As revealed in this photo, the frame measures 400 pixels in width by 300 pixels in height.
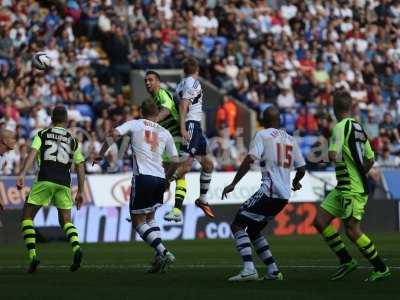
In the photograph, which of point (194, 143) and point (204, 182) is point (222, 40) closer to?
point (204, 182)

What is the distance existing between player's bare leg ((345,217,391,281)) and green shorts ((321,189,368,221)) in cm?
9

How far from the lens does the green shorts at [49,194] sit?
17.9 meters

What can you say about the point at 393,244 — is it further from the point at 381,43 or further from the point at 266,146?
the point at 381,43

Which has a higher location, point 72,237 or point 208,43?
point 208,43

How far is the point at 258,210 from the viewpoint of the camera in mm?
15461

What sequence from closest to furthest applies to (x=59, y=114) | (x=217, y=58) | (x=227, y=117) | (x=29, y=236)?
(x=59, y=114)
(x=29, y=236)
(x=227, y=117)
(x=217, y=58)

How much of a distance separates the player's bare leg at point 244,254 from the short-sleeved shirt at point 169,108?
4382 mm

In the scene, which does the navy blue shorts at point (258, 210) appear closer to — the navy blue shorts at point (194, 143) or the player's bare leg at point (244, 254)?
the player's bare leg at point (244, 254)

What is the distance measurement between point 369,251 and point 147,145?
358 cm

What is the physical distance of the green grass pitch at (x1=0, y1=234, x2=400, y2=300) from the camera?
13.7m

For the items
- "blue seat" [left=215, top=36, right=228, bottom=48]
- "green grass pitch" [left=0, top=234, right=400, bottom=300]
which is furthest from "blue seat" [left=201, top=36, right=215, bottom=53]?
"green grass pitch" [left=0, top=234, right=400, bottom=300]

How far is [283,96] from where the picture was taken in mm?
36406

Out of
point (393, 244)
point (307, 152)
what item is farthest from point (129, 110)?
point (393, 244)

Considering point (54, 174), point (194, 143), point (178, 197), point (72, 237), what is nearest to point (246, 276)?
point (72, 237)
